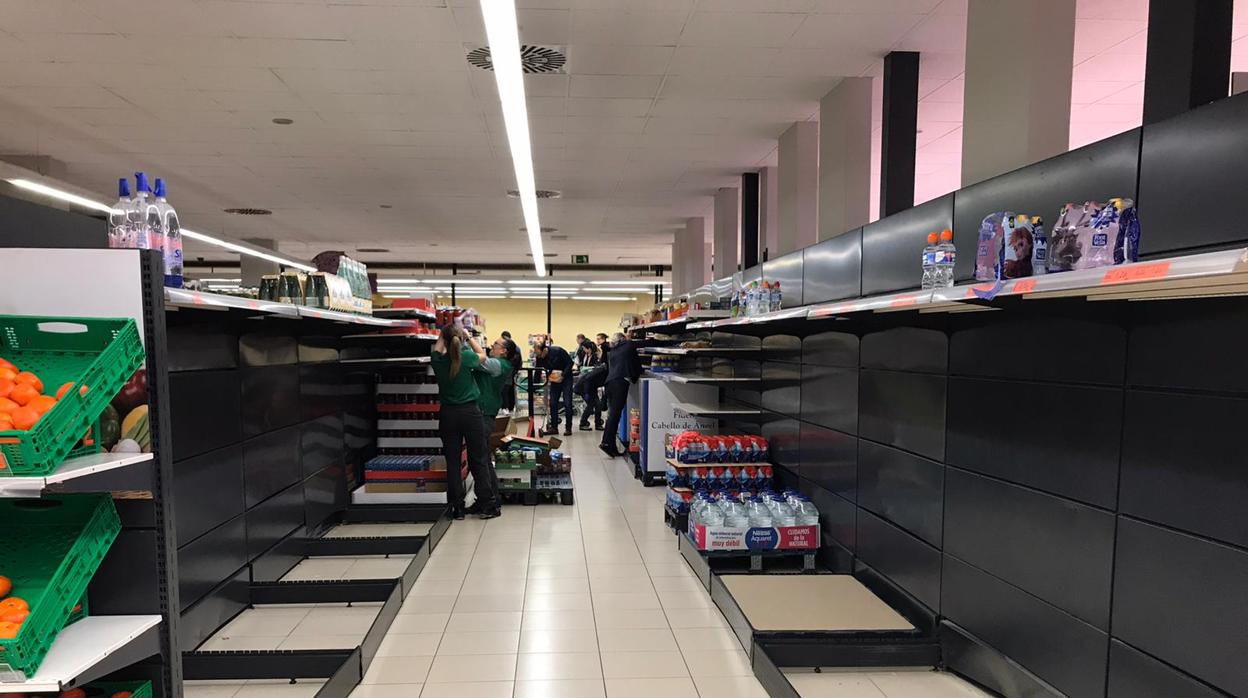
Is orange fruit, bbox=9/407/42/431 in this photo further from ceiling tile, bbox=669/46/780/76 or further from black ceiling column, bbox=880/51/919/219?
black ceiling column, bbox=880/51/919/219

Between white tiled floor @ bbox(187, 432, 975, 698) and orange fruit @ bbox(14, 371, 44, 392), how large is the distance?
1987mm

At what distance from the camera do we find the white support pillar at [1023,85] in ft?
9.84

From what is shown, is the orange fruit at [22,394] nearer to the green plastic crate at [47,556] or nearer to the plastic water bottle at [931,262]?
the green plastic crate at [47,556]

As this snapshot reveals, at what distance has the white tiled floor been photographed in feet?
10.3

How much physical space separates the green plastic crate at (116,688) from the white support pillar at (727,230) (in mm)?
7438

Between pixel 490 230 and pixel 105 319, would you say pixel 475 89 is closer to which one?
pixel 105 319

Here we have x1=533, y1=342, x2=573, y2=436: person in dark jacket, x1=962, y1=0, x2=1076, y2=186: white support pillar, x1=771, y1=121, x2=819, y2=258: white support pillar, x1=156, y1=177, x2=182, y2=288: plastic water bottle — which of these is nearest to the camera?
x1=156, y1=177, x2=182, y2=288: plastic water bottle

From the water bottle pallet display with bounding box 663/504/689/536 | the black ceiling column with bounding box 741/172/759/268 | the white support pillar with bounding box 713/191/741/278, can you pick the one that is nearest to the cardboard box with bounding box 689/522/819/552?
the water bottle pallet display with bounding box 663/504/689/536

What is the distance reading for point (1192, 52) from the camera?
2.24 m

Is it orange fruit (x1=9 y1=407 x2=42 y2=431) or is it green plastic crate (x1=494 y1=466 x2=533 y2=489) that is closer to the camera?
orange fruit (x1=9 y1=407 x2=42 y2=431)

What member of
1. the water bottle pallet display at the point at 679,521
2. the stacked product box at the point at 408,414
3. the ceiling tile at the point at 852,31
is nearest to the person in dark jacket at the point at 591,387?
the stacked product box at the point at 408,414

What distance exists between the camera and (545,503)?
6.80 meters

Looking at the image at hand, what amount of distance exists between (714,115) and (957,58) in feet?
6.23

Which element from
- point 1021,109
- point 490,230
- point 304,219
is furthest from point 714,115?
point 304,219
